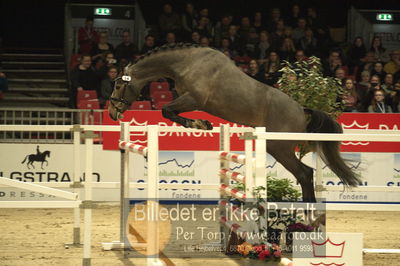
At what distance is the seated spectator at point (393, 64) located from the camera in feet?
41.2

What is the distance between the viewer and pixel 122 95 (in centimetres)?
663

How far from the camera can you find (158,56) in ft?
21.8

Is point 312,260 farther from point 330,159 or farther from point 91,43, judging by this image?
point 91,43

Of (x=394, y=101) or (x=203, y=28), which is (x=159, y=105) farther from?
(x=394, y=101)

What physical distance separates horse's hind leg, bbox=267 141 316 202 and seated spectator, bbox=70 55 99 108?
5.53 meters

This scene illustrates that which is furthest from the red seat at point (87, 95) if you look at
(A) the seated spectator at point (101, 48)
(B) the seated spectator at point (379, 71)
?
(B) the seated spectator at point (379, 71)

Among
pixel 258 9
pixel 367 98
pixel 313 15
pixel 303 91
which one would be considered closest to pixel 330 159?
pixel 303 91

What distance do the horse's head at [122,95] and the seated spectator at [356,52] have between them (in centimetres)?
735

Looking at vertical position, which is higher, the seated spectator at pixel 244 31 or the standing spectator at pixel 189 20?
the standing spectator at pixel 189 20

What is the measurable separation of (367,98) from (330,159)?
15.5ft

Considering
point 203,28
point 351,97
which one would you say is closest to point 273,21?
point 203,28

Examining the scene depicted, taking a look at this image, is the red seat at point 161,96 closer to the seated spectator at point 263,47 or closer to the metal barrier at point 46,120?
the metal barrier at point 46,120

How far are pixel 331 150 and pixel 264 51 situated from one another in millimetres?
6988

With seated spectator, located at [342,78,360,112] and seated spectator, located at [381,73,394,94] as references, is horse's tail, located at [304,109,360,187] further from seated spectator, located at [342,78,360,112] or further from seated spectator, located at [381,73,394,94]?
seated spectator, located at [381,73,394,94]
